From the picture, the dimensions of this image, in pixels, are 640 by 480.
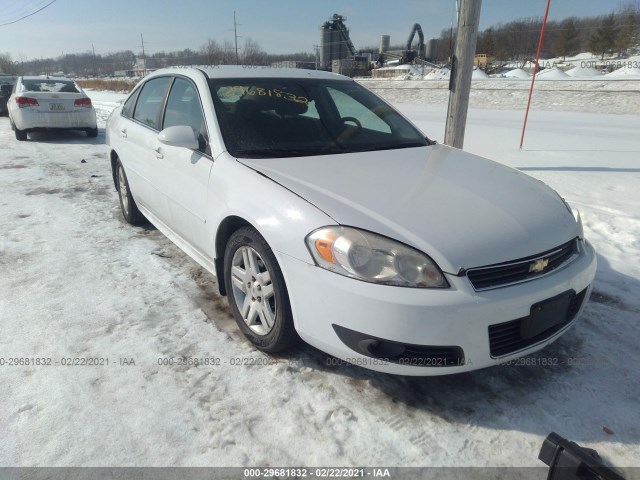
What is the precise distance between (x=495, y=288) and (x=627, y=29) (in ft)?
169

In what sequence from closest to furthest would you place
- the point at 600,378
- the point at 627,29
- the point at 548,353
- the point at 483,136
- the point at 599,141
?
the point at 600,378 → the point at 548,353 → the point at 599,141 → the point at 483,136 → the point at 627,29

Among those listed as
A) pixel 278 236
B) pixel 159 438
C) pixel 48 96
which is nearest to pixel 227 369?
pixel 159 438

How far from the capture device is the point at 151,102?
3926 mm

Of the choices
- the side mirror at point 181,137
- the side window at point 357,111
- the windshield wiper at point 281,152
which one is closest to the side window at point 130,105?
the side mirror at point 181,137

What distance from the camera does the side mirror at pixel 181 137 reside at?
111 inches

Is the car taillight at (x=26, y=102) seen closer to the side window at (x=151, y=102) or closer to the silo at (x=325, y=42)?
the side window at (x=151, y=102)

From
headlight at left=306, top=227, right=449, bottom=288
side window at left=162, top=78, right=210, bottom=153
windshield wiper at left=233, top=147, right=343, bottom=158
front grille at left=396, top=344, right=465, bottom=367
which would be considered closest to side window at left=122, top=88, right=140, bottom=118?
side window at left=162, top=78, right=210, bottom=153

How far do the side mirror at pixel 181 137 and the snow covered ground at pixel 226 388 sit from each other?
3.54 feet

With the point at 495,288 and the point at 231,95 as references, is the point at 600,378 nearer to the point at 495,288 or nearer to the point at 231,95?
the point at 495,288

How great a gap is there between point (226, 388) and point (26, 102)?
1022cm

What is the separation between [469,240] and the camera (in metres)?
1.99

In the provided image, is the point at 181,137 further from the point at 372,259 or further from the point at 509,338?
the point at 509,338

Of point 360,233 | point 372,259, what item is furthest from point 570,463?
point 360,233

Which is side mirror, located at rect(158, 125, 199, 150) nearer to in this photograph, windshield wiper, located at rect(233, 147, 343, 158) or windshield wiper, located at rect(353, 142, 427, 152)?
windshield wiper, located at rect(233, 147, 343, 158)
